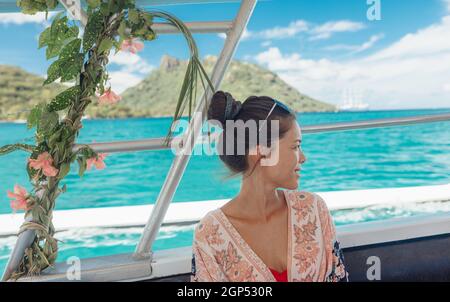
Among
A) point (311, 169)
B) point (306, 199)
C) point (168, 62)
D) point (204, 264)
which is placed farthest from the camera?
point (168, 62)

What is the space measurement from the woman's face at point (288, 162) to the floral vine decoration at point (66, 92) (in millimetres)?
228

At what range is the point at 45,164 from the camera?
111 centimetres

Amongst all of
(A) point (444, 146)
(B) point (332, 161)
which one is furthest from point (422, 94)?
(B) point (332, 161)

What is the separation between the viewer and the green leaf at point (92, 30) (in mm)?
1136

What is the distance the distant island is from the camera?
49.6 ft

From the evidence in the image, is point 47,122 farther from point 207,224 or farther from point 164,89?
point 164,89

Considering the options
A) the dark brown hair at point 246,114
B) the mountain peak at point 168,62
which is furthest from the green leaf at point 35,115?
the mountain peak at point 168,62

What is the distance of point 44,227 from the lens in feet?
3.75

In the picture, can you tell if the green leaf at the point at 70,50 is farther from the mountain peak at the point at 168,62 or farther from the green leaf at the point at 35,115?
the mountain peak at the point at 168,62

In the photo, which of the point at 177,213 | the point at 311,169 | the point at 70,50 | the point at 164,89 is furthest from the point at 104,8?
the point at 164,89

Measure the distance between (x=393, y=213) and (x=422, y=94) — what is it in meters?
11.8

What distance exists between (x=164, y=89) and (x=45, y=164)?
1515 centimetres

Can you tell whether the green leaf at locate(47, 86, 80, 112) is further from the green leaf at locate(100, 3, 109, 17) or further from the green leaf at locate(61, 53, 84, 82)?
the green leaf at locate(100, 3, 109, 17)
